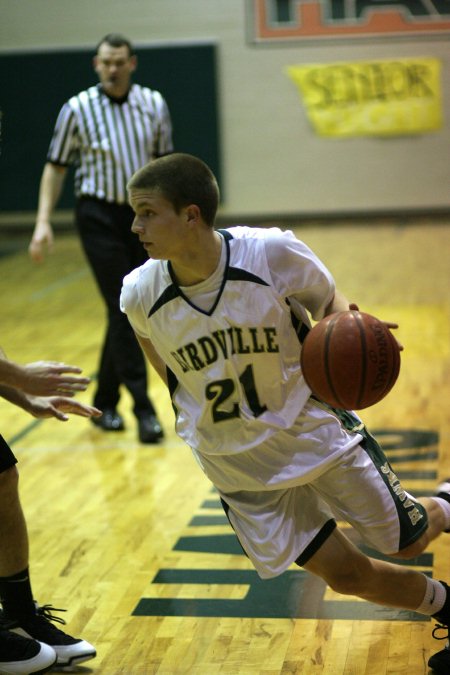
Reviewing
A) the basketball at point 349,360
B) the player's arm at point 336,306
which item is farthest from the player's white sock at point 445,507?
the player's arm at point 336,306

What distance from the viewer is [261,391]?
3.06 m

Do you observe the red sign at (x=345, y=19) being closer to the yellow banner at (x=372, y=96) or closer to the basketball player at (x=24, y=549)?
the yellow banner at (x=372, y=96)

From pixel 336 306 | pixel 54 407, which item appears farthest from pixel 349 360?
pixel 54 407

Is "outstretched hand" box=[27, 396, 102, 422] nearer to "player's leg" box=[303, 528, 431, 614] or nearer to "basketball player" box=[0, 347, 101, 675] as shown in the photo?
"basketball player" box=[0, 347, 101, 675]

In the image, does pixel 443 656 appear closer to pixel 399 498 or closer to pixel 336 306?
pixel 399 498

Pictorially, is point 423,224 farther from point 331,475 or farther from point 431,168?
point 331,475

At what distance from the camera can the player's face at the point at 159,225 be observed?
2992mm

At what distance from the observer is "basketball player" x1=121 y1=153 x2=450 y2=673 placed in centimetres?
302

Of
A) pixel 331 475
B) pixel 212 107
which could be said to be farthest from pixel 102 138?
pixel 212 107

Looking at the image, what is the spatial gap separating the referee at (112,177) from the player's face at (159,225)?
2986 millimetres

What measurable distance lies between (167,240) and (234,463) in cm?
69

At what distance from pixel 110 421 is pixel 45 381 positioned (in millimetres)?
3245

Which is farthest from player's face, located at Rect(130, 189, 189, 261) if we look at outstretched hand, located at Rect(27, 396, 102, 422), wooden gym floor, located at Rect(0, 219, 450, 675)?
wooden gym floor, located at Rect(0, 219, 450, 675)

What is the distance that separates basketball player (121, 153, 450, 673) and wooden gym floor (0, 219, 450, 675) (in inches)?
21.5
